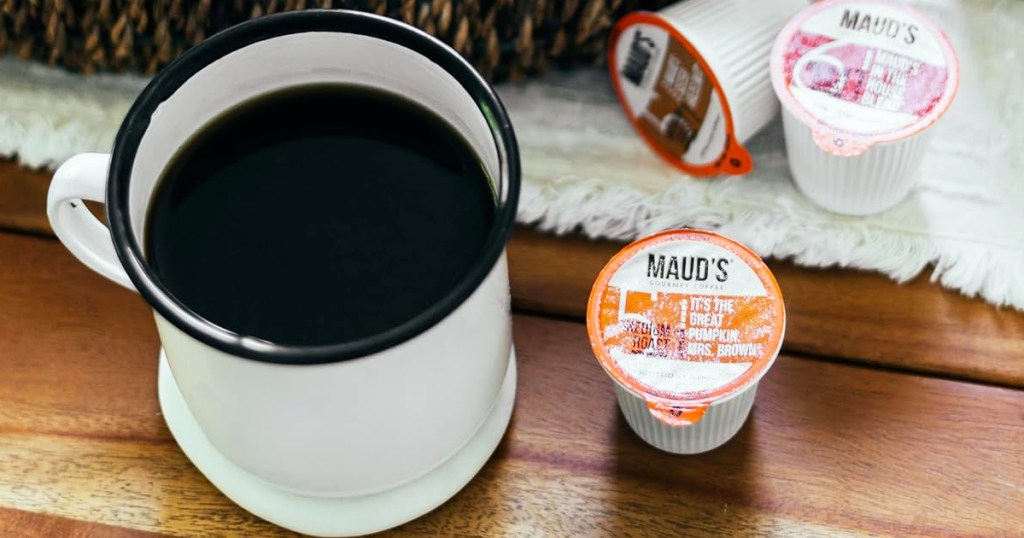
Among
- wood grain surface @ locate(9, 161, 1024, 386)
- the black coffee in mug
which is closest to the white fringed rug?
wood grain surface @ locate(9, 161, 1024, 386)

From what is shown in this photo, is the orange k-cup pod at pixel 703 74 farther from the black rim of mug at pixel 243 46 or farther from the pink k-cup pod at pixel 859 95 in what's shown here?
the black rim of mug at pixel 243 46

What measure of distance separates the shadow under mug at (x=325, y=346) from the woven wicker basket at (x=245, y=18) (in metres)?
0.10

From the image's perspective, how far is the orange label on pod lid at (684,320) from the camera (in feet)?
1.95

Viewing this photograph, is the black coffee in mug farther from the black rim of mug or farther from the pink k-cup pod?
the pink k-cup pod

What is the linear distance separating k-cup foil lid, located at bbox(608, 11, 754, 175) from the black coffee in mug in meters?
0.17

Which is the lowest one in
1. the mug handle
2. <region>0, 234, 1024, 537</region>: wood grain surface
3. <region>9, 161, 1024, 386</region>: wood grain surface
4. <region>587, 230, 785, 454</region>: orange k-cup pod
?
<region>0, 234, 1024, 537</region>: wood grain surface

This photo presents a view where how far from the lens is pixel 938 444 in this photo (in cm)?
64

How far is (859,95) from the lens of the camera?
67cm

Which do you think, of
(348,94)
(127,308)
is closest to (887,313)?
(348,94)

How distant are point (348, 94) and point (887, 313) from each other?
1.06 ft

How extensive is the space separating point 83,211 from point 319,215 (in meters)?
0.11

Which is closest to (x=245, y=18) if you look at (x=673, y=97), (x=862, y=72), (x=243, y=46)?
(x=243, y=46)

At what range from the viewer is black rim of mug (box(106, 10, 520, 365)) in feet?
1.55

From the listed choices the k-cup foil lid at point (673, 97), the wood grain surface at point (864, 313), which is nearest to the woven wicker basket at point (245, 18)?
the k-cup foil lid at point (673, 97)
